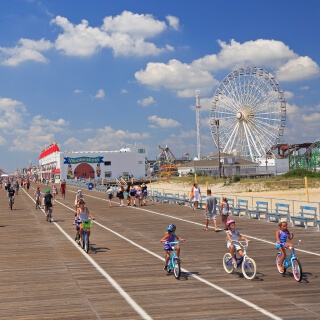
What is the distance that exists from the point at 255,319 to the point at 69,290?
422 cm

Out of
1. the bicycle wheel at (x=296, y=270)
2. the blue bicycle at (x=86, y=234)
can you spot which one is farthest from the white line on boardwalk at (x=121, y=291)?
the bicycle wheel at (x=296, y=270)

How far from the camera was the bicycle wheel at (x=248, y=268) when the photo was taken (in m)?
11.9

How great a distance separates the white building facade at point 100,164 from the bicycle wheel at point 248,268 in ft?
388

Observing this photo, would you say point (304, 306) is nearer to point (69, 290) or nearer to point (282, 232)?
point (282, 232)

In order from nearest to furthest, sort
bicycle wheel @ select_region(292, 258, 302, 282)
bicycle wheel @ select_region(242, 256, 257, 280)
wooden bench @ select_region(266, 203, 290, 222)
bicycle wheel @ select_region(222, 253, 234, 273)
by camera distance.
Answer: bicycle wheel @ select_region(292, 258, 302, 282) < bicycle wheel @ select_region(242, 256, 257, 280) < bicycle wheel @ select_region(222, 253, 234, 273) < wooden bench @ select_region(266, 203, 290, 222)

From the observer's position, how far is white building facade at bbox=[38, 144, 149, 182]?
434 ft

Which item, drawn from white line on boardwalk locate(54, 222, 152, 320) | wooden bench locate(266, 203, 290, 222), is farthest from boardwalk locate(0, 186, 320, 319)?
wooden bench locate(266, 203, 290, 222)

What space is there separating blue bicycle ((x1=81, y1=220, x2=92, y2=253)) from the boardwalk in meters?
0.30

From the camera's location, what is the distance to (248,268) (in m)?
12.0

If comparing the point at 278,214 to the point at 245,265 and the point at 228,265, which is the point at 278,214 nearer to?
the point at 228,265

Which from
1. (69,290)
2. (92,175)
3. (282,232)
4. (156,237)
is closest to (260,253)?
(282,232)

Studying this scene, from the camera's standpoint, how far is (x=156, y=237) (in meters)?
20.4

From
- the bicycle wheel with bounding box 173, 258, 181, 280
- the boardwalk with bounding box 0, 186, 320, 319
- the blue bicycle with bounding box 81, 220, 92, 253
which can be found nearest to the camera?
the boardwalk with bounding box 0, 186, 320, 319

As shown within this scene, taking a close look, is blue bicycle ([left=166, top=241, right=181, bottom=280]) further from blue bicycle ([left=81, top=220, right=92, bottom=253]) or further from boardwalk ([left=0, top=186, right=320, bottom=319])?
blue bicycle ([left=81, top=220, right=92, bottom=253])
